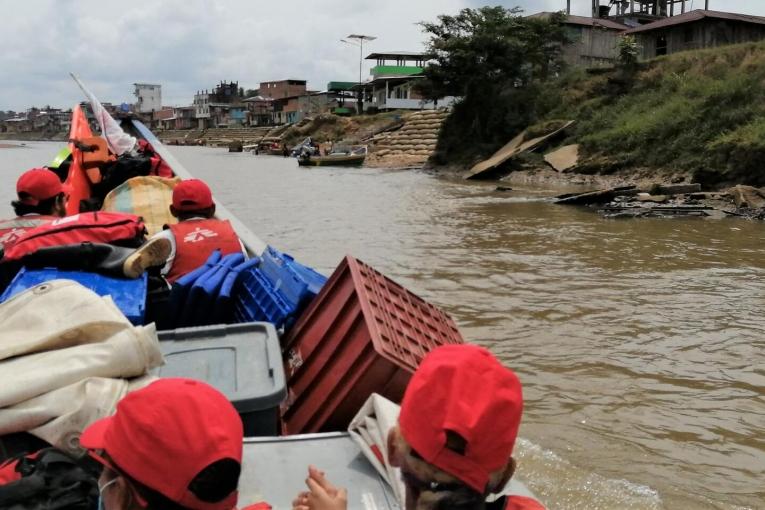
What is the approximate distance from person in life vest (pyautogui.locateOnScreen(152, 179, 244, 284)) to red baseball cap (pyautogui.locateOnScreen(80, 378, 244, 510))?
2385mm

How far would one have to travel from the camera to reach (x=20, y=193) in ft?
14.1

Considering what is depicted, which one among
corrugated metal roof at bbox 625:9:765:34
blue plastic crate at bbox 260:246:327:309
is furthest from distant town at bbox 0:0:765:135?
blue plastic crate at bbox 260:246:327:309

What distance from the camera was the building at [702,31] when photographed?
106ft

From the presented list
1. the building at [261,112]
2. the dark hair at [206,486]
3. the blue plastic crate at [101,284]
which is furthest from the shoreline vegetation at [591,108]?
the building at [261,112]

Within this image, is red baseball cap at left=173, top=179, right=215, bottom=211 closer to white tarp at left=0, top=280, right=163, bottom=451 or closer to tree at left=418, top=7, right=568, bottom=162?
white tarp at left=0, top=280, right=163, bottom=451

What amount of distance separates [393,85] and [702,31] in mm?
32677

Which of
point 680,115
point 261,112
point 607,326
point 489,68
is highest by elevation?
point 261,112

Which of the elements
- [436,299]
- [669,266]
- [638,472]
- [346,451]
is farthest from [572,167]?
[346,451]

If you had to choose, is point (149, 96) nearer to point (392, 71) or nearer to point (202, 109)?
point (202, 109)

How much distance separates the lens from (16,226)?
3980 mm

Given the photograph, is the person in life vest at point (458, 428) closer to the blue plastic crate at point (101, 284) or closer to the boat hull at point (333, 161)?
the blue plastic crate at point (101, 284)

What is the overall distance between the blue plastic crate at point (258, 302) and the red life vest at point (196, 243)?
1.34 feet

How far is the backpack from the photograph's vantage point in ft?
4.68

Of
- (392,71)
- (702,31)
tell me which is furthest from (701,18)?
(392,71)
